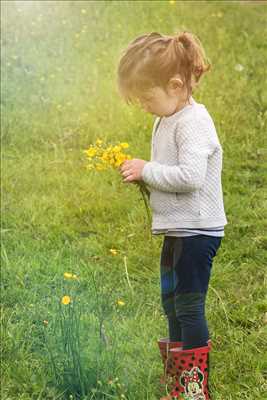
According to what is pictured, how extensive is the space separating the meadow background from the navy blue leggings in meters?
0.23

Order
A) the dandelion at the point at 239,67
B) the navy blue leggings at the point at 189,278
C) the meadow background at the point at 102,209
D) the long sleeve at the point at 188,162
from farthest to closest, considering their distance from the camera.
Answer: the dandelion at the point at 239,67, the meadow background at the point at 102,209, the navy blue leggings at the point at 189,278, the long sleeve at the point at 188,162

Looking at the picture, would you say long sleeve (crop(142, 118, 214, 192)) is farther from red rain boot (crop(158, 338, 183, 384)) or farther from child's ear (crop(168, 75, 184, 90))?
red rain boot (crop(158, 338, 183, 384))

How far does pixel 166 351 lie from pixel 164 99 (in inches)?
31.3

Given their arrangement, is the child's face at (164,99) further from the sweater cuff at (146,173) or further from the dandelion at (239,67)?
the dandelion at (239,67)

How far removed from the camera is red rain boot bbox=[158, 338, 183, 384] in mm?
2441

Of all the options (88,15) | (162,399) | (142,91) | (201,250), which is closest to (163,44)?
(142,91)

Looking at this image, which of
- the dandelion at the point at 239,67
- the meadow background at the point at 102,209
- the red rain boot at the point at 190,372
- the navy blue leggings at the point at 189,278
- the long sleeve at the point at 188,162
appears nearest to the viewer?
the long sleeve at the point at 188,162

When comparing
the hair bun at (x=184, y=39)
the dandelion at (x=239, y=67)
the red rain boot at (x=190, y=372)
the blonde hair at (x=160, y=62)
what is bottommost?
the red rain boot at (x=190, y=372)

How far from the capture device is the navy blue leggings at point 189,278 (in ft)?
7.32

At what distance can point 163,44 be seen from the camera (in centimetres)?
218

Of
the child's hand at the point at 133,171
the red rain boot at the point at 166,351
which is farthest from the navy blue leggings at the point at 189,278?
the child's hand at the point at 133,171

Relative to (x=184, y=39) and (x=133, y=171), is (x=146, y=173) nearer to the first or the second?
(x=133, y=171)

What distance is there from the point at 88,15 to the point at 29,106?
1.13m

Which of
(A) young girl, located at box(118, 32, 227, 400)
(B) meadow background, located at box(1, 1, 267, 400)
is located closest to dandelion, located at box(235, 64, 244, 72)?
(B) meadow background, located at box(1, 1, 267, 400)
